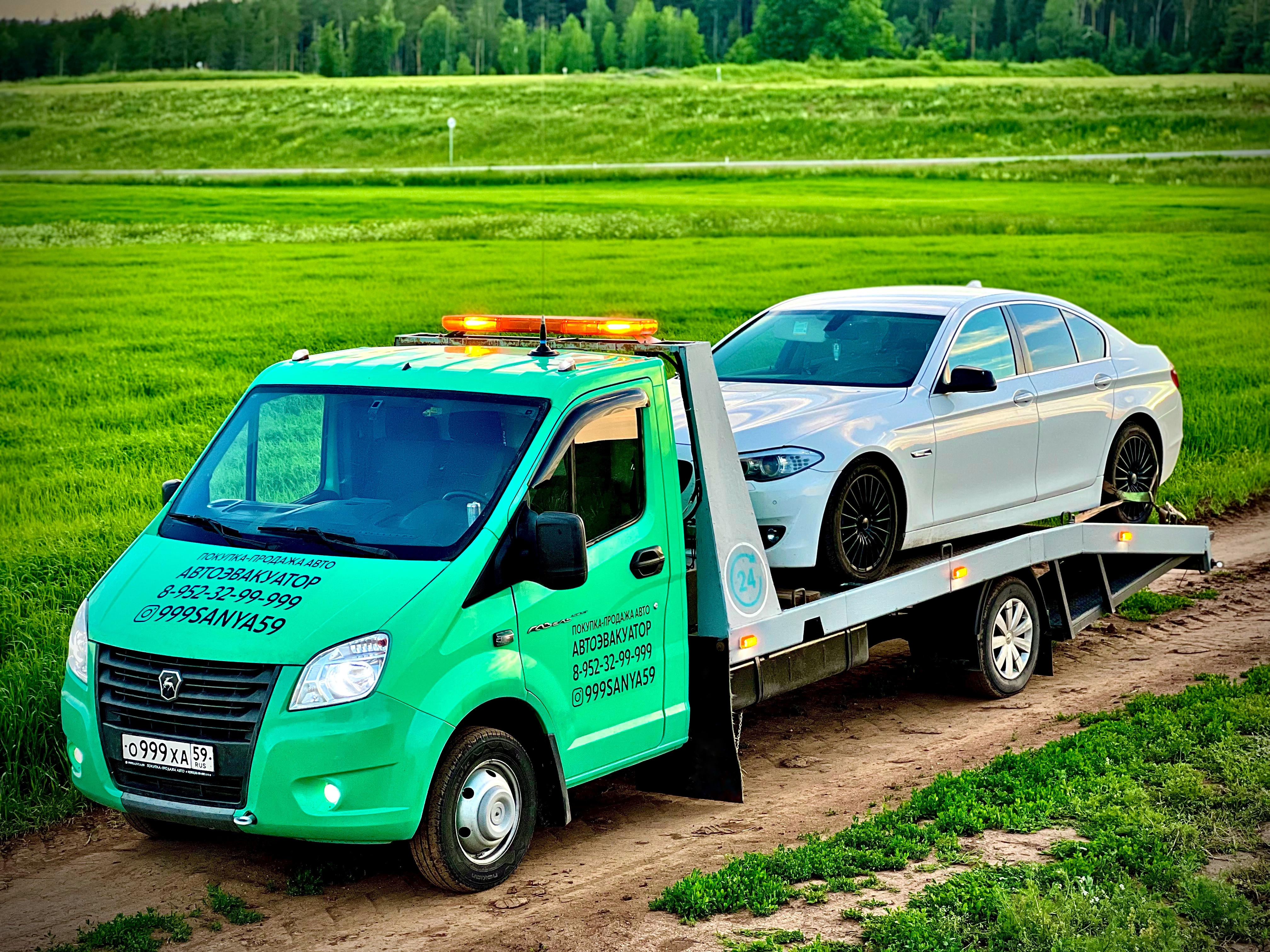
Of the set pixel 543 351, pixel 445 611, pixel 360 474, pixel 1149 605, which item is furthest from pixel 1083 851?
pixel 1149 605

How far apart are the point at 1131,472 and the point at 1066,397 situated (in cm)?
115

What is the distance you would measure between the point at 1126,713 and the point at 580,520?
4104mm

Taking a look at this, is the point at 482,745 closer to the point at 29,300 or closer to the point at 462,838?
the point at 462,838

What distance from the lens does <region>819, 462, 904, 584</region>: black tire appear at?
830 centimetres

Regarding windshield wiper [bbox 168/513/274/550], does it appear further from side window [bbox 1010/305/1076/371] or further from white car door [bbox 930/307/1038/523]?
side window [bbox 1010/305/1076/371]

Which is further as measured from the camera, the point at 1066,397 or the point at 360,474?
the point at 1066,397

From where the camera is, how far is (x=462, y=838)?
6266 mm

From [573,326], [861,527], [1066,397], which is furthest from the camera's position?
[1066,397]

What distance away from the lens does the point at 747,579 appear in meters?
7.45

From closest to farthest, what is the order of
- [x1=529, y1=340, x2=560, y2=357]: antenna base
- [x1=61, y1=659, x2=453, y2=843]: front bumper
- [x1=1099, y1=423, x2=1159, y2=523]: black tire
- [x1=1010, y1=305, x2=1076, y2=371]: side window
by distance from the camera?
[x1=61, y1=659, x2=453, y2=843]: front bumper < [x1=529, y1=340, x2=560, y2=357]: antenna base < [x1=1010, y1=305, x2=1076, y2=371]: side window < [x1=1099, y1=423, x2=1159, y2=523]: black tire

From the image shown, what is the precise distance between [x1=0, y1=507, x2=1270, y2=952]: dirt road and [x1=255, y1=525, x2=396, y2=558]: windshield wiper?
4.67 ft

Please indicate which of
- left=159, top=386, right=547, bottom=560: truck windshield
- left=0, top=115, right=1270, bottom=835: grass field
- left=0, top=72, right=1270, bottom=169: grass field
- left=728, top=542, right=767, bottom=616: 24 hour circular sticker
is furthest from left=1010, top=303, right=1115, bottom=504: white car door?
left=0, top=72, right=1270, bottom=169: grass field

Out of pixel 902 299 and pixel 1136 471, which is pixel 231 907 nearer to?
pixel 902 299

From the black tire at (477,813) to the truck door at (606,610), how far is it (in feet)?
0.79
